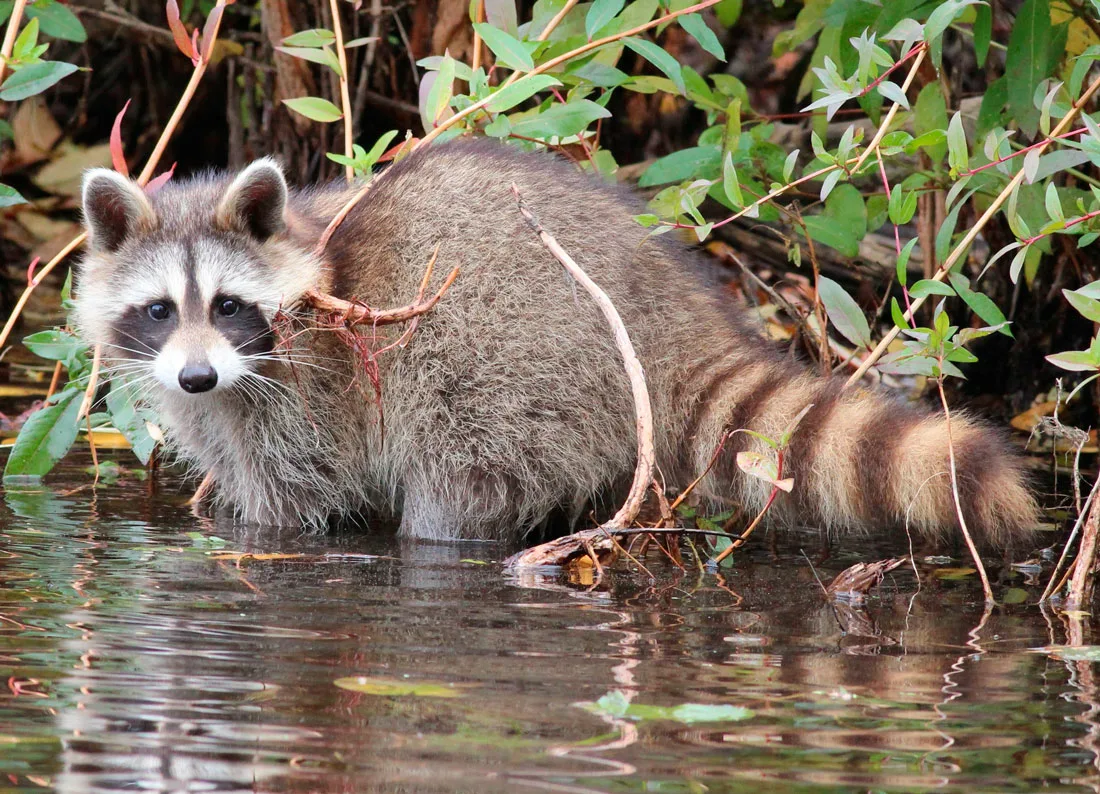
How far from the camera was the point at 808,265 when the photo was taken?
5738 mm

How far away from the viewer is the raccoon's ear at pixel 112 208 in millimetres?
3723

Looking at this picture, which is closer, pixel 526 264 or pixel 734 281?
pixel 526 264

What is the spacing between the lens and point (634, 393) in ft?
10.8

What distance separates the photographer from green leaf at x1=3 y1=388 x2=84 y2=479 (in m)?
4.04

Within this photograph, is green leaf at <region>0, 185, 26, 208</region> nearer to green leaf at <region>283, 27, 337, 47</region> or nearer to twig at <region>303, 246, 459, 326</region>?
twig at <region>303, 246, 459, 326</region>

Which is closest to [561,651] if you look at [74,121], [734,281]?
[734,281]

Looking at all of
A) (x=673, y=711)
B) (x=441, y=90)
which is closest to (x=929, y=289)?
(x=441, y=90)

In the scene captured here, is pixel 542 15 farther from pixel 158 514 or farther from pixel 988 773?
pixel 988 773

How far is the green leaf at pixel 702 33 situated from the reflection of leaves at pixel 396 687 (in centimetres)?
191

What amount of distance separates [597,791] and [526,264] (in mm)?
2263

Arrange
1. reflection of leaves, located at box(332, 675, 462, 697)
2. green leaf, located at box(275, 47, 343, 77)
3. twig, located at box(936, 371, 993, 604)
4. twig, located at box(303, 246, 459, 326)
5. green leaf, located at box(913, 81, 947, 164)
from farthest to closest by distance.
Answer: green leaf, located at box(275, 47, 343, 77)
green leaf, located at box(913, 81, 947, 164)
twig, located at box(303, 246, 459, 326)
twig, located at box(936, 371, 993, 604)
reflection of leaves, located at box(332, 675, 462, 697)

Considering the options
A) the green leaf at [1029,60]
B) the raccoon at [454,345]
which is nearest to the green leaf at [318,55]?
the raccoon at [454,345]

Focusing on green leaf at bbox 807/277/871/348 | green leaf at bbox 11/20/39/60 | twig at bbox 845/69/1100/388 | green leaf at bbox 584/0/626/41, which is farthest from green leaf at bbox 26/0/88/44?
twig at bbox 845/69/1100/388

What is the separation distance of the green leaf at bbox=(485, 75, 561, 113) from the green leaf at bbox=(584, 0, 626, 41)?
0.16 meters
